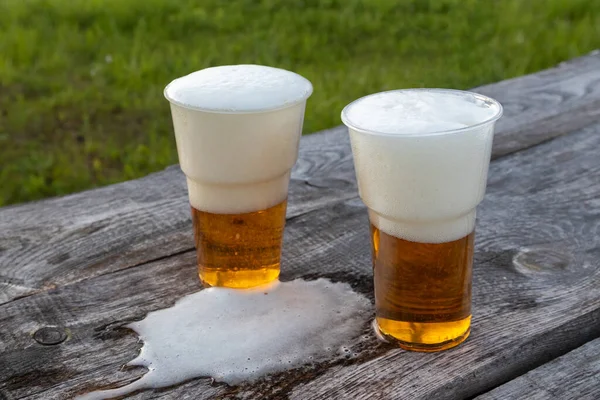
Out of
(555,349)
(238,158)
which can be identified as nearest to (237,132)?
(238,158)

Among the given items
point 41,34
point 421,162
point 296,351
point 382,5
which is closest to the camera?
point 421,162

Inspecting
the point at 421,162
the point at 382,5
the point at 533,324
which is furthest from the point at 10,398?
the point at 382,5

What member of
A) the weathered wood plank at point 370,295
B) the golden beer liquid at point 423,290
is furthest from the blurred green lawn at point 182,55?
the golden beer liquid at point 423,290

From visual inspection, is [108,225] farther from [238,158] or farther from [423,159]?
[423,159]

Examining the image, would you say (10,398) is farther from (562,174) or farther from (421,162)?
(562,174)

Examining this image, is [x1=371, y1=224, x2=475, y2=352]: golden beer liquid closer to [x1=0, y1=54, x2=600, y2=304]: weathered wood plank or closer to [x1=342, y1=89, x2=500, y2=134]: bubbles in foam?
[x1=342, y1=89, x2=500, y2=134]: bubbles in foam

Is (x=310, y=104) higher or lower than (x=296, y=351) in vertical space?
lower
